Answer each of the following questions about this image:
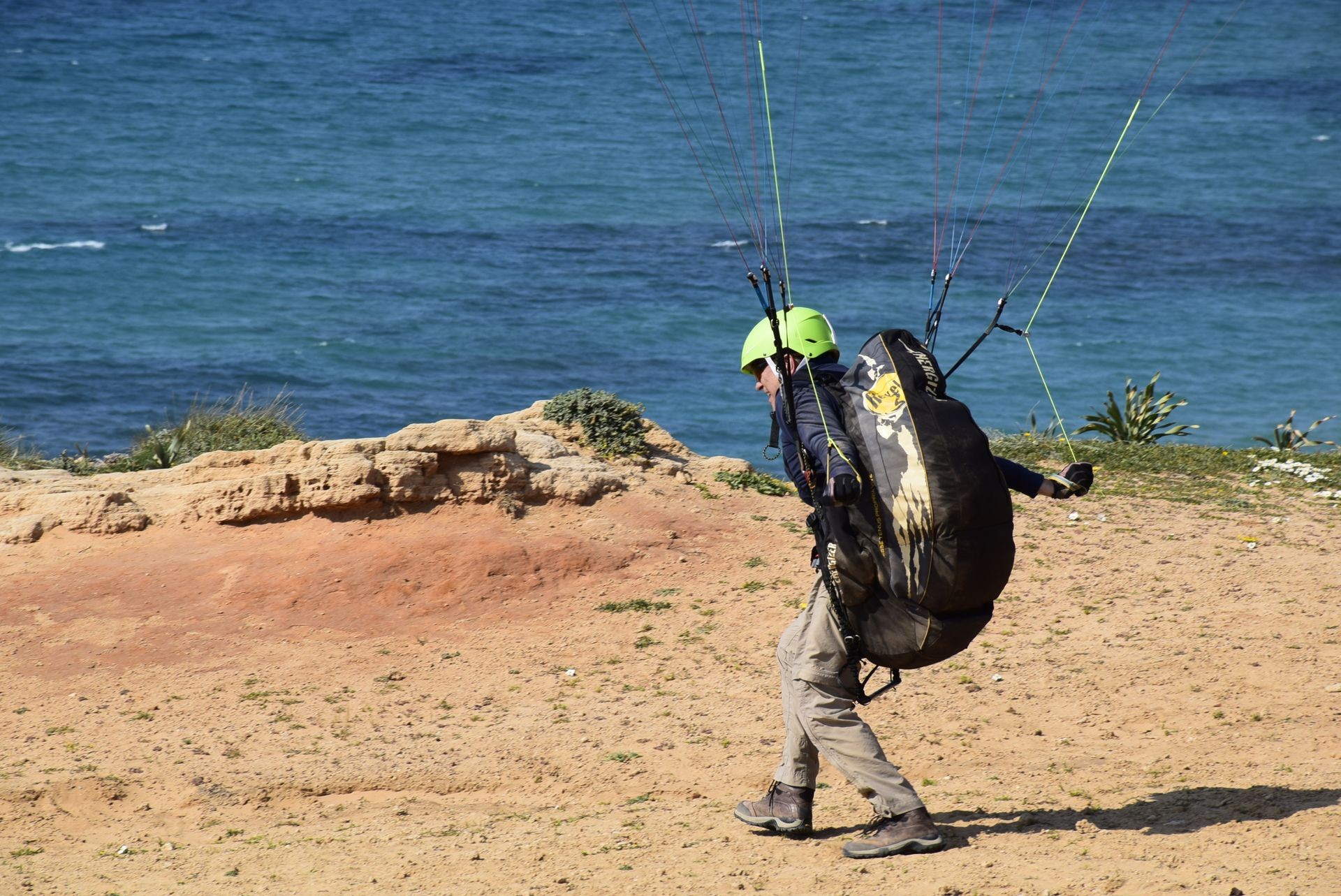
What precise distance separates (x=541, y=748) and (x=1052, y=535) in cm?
447

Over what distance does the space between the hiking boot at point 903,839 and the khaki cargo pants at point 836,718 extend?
0.04 m

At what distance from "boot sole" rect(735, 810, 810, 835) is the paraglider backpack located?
0.84 m

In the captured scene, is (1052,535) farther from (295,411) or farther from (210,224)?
(210,224)

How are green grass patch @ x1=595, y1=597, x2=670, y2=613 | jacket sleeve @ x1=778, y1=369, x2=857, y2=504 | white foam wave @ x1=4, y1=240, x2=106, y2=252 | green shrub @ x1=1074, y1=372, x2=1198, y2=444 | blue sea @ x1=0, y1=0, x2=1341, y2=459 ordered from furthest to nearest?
white foam wave @ x1=4, y1=240, x2=106, y2=252 < blue sea @ x1=0, y1=0, x2=1341, y2=459 < green shrub @ x1=1074, y1=372, x2=1198, y2=444 < green grass patch @ x1=595, y1=597, x2=670, y2=613 < jacket sleeve @ x1=778, y1=369, x2=857, y2=504

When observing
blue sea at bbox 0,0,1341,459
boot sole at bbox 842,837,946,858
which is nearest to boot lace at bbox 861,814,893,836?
boot sole at bbox 842,837,946,858

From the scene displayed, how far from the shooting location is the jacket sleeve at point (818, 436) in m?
4.75

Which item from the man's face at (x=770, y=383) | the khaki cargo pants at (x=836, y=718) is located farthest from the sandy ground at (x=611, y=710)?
the man's face at (x=770, y=383)

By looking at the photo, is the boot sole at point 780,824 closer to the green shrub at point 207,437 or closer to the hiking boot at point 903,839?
the hiking boot at point 903,839

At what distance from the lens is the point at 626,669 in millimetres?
7832

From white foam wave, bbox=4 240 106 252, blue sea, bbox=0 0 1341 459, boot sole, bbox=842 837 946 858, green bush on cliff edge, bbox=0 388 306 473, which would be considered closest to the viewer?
boot sole, bbox=842 837 946 858

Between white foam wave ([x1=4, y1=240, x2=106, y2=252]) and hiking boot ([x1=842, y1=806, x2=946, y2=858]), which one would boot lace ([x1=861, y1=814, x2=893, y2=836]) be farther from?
white foam wave ([x1=4, y1=240, x2=106, y2=252])

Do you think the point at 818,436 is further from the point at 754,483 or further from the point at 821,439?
the point at 754,483

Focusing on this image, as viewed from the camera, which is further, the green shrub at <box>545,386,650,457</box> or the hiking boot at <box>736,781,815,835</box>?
the green shrub at <box>545,386,650,457</box>

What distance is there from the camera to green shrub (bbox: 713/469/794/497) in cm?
1062
